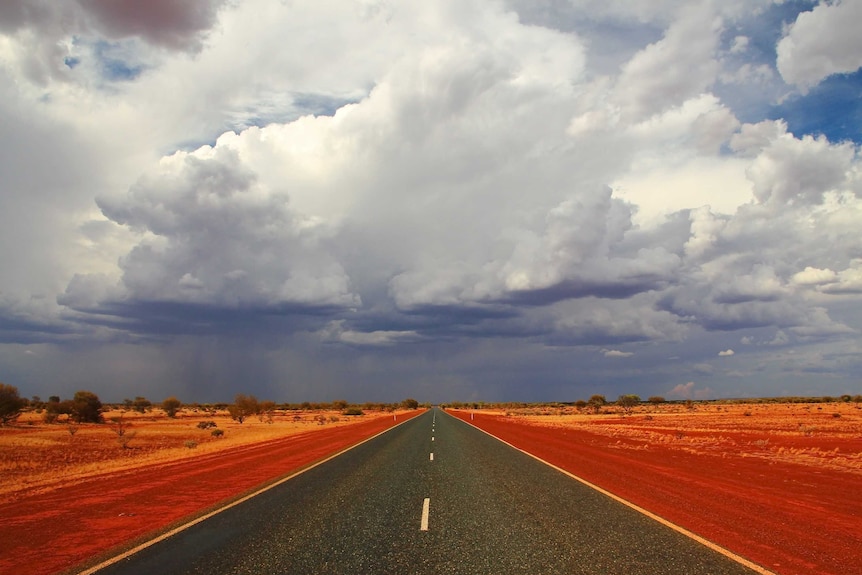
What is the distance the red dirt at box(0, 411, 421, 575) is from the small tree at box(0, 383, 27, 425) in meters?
48.1

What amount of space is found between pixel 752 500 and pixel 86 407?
77.3m

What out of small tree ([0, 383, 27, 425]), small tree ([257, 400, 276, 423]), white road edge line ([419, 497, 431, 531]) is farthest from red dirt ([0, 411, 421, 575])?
small tree ([257, 400, 276, 423])

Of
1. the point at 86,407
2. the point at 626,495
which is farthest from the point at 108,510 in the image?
the point at 86,407

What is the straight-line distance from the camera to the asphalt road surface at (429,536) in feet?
23.4

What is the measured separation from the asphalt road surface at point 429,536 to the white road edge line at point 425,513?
0.07 ft

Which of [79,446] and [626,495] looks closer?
[626,495]

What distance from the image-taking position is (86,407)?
70312 mm

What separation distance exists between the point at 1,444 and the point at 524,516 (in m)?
40.4

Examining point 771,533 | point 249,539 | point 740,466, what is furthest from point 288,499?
→ point 740,466

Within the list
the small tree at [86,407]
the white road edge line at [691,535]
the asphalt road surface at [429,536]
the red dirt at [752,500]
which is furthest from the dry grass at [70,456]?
the small tree at [86,407]

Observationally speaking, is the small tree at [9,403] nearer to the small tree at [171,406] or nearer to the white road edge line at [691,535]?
the small tree at [171,406]

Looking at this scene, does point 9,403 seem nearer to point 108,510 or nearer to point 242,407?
point 242,407

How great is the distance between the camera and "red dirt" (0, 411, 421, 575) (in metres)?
8.55

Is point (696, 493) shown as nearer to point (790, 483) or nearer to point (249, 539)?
point (790, 483)
